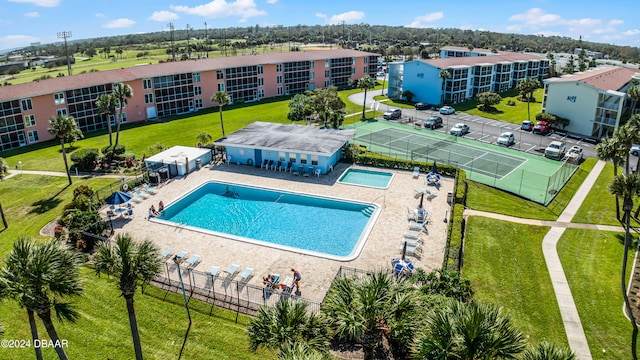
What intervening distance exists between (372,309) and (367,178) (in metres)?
27.8

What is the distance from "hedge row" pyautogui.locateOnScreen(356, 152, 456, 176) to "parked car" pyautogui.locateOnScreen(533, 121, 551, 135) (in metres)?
25.0

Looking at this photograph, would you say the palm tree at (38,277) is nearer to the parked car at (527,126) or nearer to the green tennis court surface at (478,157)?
the green tennis court surface at (478,157)

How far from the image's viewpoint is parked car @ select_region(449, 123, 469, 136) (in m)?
56.2

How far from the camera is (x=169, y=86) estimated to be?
218 feet

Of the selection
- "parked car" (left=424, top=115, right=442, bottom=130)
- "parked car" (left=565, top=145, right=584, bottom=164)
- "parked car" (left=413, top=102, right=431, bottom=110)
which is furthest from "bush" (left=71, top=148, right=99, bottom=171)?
"parked car" (left=565, top=145, right=584, bottom=164)

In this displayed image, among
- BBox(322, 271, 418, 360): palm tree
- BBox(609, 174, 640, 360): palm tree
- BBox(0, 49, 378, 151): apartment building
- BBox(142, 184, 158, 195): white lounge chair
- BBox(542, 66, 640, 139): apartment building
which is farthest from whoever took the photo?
BBox(542, 66, 640, 139): apartment building

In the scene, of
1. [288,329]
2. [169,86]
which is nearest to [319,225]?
[288,329]

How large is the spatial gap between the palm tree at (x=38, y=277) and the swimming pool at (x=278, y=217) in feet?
48.6

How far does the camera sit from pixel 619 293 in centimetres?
2456

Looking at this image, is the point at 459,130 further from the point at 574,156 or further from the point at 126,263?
the point at 126,263

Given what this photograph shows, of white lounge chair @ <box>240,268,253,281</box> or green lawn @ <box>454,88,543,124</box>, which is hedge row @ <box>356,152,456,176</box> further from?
green lawn @ <box>454,88,543,124</box>

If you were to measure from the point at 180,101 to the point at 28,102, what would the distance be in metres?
21.7

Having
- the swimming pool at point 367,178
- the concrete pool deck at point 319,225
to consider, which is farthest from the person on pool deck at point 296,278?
the swimming pool at point 367,178

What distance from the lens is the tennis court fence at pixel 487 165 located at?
3898 cm
